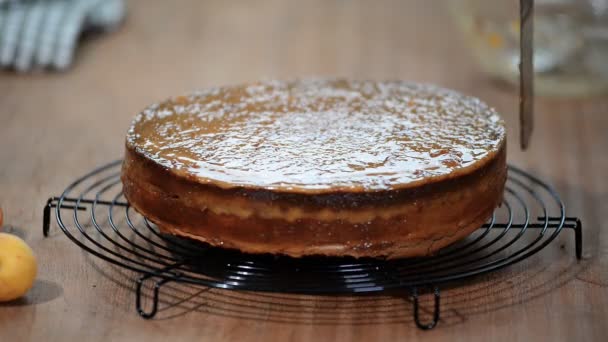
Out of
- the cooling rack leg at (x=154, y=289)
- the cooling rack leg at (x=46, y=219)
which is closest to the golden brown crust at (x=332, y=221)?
the cooling rack leg at (x=154, y=289)

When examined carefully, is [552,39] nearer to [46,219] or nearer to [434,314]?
[434,314]

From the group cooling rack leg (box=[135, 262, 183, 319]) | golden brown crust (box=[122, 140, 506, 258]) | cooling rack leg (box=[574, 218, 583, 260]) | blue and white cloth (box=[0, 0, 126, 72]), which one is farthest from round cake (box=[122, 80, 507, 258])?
blue and white cloth (box=[0, 0, 126, 72])

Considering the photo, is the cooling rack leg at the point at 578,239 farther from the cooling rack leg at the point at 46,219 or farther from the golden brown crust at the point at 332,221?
the cooling rack leg at the point at 46,219

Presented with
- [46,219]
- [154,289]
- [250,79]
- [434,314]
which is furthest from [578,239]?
[250,79]

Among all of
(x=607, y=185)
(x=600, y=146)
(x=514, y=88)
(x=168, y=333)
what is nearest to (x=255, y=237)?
(x=168, y=333)

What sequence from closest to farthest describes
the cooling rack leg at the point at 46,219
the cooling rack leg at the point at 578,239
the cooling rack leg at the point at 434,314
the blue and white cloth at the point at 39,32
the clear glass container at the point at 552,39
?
the cooling rack leg at the point at 434,314
the cooling rack leg at the point at 578,239
the cooling rack leg at the point at 46,219
the clear glass container at the point at 552,39
the blue and white cloth at the point at 39,32

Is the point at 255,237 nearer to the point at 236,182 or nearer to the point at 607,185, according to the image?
the point at 236,182
